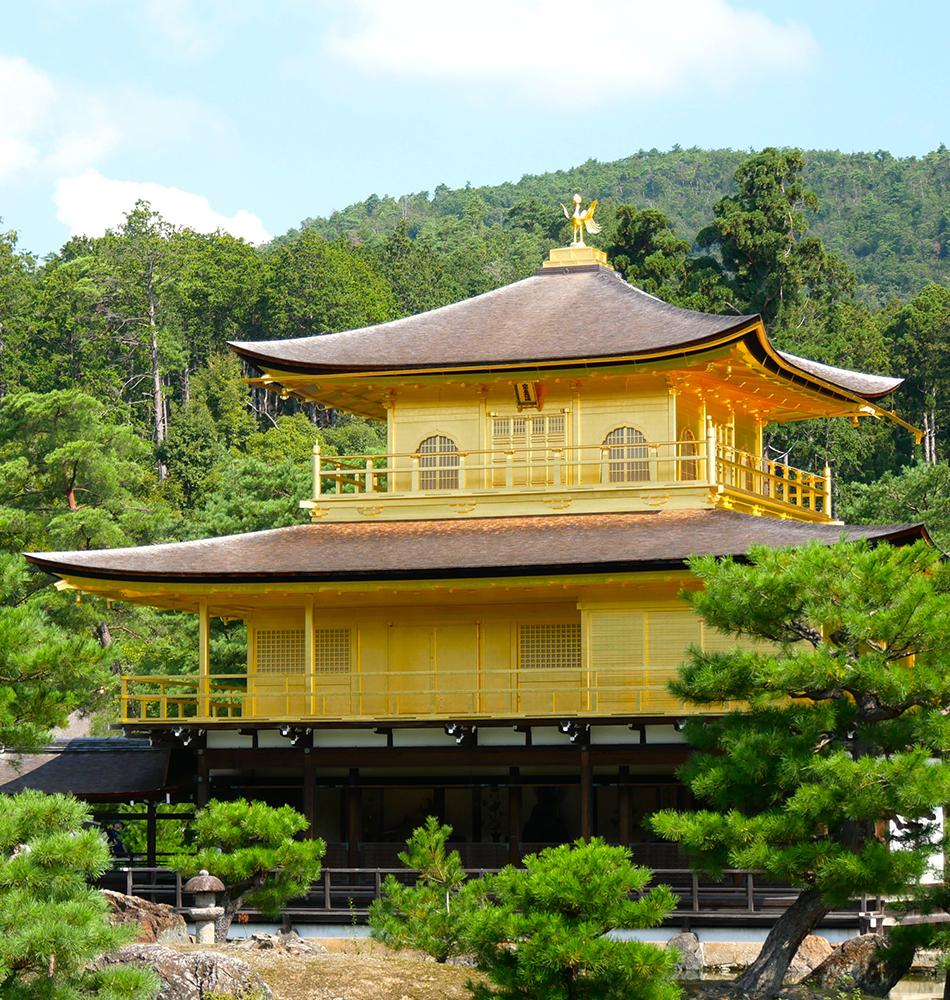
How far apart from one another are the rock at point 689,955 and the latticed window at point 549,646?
18.6ft

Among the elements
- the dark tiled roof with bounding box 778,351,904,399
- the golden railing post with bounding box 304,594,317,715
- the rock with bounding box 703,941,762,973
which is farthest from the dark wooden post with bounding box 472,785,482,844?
the dark tiled roof with bounding box 778,351,904,399

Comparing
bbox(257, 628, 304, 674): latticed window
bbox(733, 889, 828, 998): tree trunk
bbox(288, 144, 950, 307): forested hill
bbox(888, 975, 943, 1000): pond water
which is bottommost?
bbox(888, 975, 943, 1000): pond water

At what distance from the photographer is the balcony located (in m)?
28.1

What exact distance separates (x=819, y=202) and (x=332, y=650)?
126639 millimetres

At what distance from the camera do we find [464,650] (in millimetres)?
28422

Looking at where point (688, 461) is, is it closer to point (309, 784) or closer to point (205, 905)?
point (309, 784)

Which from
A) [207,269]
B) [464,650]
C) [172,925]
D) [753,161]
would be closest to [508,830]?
[464,650]

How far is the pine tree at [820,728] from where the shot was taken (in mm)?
17250

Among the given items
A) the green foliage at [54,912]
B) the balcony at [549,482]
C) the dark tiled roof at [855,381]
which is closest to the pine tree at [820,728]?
the green foliage at [54,912]

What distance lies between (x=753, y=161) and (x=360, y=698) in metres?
48.2

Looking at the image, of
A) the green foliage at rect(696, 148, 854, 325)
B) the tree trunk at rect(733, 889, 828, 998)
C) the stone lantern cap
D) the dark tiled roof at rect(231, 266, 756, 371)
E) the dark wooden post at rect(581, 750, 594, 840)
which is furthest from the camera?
the green foliage at rect(696, 148, 854, 325)

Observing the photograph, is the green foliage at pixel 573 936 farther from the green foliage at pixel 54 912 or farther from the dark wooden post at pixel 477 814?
the dark wooden post at pixel 477 814

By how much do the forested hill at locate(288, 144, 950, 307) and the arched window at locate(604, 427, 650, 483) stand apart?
88503mm

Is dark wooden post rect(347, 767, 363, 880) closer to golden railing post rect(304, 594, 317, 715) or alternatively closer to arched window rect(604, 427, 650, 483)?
golden railing post rect(304, 594, 317, 715)
